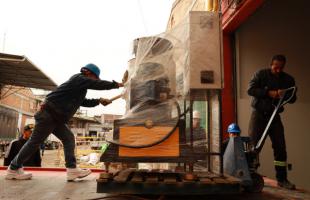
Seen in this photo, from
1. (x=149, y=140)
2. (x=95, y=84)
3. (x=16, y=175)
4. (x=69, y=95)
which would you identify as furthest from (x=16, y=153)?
(x=149, y=140)

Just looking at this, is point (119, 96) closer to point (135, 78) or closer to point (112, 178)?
point (135, 78)

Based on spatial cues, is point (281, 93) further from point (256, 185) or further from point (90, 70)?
point (90, 70)

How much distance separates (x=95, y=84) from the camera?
390 centimetres

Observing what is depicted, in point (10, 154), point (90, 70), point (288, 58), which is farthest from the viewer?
point (10, 154)

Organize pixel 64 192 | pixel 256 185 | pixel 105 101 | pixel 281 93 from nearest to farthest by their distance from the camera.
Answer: pixel 64 192 < pixel 256 185 < pixel 281 93 < pixel 105 101

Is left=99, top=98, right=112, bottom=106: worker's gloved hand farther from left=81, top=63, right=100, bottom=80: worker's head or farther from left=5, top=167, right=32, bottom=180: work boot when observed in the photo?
left=5, top=167, right=32, bottom=180: work boot

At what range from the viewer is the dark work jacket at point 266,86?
4023mm

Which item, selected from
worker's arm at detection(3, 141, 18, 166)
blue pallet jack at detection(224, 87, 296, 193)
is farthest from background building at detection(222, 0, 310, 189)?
worker's arm at detection(3, 141, 18, 166)

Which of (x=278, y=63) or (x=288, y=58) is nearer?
(x=278, y=63)

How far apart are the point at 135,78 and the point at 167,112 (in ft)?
1.77

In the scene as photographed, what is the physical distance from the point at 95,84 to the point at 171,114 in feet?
3.89

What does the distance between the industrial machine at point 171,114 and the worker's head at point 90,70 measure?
2.00 ft

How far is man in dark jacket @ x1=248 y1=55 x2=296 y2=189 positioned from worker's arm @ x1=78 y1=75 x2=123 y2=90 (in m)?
1.80

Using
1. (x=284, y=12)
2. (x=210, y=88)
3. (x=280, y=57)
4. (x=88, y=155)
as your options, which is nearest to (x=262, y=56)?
(x=284, y=12)
